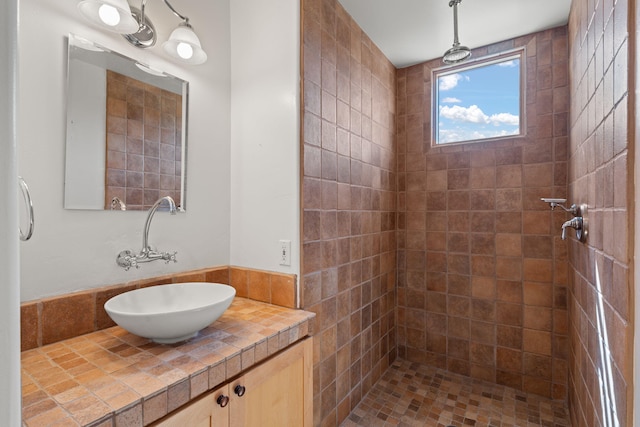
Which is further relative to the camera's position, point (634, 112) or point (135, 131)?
point (135, 131)

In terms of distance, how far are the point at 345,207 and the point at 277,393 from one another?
102 cm

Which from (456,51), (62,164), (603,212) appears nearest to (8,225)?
(62,164)

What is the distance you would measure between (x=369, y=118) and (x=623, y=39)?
4.49ft

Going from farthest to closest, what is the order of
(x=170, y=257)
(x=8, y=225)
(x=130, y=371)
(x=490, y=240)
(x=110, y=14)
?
(x=490, y=240)
(x=170, y=257)
(x=110, y=14)
(x=130, y=371)
(x=8, y=225)

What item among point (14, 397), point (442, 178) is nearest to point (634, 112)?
point (14, 397)

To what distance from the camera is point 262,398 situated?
1.12 metres

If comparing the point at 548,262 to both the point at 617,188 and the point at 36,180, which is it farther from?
the point at 36,180

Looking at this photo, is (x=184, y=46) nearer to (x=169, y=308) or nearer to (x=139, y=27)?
(x=139, y=27)

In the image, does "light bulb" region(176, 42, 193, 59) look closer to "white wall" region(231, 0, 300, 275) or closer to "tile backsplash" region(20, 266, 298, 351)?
"white wall" region(231, 0, 300, 275)

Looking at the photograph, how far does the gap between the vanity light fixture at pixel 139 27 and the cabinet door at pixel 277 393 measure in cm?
138

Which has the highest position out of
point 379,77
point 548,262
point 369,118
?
point 379,77

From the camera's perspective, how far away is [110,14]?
1125 millimetres

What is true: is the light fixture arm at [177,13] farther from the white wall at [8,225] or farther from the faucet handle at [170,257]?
the white wall at [8,225]

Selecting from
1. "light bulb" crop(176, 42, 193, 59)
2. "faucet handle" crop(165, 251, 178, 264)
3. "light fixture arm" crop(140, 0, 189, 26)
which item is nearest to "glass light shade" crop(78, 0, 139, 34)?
"light fixture arm" crop(140, 0, 189, 26)
